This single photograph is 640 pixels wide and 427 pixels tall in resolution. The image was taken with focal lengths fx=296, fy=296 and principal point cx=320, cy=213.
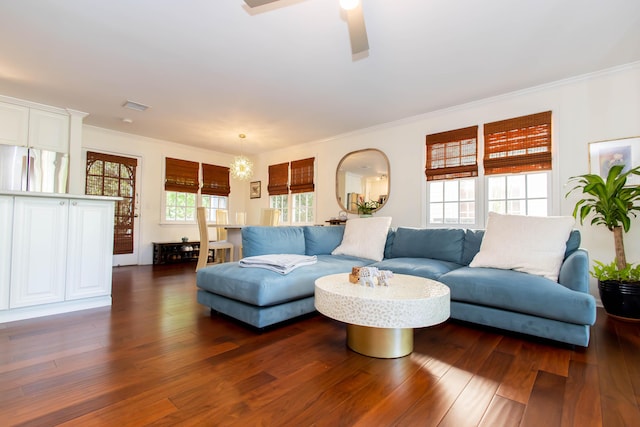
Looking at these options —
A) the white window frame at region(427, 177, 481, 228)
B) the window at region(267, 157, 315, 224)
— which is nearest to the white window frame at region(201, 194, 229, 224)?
the window at region(267, 157, 315, 224)

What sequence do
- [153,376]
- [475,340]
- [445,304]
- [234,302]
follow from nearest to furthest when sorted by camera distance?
1. [153,376]
2. [445,304]
3. [475,340]
4. [234,302]

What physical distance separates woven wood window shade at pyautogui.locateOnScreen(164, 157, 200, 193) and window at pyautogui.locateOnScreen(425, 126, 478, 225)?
16.1 ft

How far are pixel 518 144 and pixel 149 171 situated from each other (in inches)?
249

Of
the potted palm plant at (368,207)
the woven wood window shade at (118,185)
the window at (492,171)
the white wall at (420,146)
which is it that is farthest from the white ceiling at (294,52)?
the potted palm plant at (368,207)

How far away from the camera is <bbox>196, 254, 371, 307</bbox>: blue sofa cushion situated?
2.21m

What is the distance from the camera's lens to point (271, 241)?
122 inches

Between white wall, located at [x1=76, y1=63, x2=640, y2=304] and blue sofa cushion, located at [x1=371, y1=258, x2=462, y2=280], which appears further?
white wall, located at [x1=76, y1=63, x2=640, y2=304]

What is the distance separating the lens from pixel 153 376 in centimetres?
159

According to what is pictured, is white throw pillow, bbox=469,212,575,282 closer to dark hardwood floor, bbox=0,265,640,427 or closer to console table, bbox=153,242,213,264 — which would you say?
dark hardwood floor, bbox=0,265,640,427

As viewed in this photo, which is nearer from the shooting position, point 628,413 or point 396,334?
point 628,413

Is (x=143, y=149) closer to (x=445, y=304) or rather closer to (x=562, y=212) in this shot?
(x=445, y=304)

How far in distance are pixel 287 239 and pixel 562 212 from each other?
3152mm

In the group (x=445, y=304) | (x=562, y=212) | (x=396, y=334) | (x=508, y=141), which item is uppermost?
(x=508, y=141)

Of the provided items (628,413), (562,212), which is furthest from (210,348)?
(562,212)
